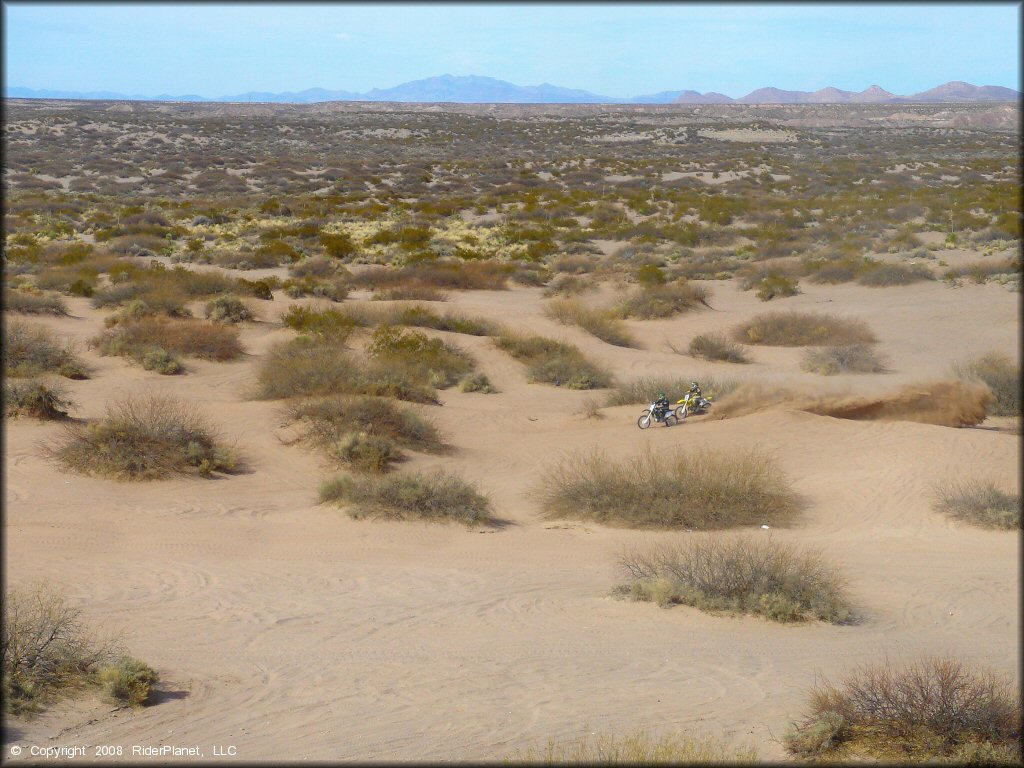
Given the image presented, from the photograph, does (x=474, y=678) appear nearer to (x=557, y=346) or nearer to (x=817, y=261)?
(x=557, y=346)

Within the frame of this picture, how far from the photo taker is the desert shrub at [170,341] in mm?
18656

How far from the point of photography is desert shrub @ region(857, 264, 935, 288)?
2694 centimetres

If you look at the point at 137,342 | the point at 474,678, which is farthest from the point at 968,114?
the point at 474,678

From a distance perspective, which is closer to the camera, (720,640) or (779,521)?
(720,640)

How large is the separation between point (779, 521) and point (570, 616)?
4.16m

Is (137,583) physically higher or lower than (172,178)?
lower

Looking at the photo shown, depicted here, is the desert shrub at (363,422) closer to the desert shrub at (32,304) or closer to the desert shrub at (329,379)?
the desert shrub at (329,379)

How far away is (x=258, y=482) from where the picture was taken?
1285 centimetres

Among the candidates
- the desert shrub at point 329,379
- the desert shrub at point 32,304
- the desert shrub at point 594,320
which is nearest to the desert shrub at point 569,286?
the desert shrub at point 594,320

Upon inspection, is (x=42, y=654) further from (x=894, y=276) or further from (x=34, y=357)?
(x=894, y=276)

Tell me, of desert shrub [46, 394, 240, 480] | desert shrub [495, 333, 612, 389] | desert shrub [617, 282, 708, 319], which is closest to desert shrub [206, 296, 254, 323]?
desert shrub [495, 333, 612, 389]

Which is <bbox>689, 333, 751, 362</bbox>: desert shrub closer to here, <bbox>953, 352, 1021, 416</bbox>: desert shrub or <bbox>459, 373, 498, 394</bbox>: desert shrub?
<bbox>953, 352, 1021, 416</bbox>: desert shrub

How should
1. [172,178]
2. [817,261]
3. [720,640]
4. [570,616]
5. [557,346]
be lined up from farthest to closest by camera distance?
[172,178] < [817,261] < [557,346] < [570,616] < [720,640]

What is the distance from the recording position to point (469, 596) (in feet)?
29.2
